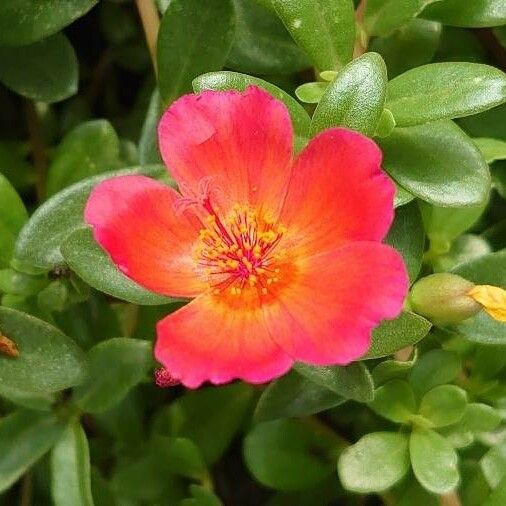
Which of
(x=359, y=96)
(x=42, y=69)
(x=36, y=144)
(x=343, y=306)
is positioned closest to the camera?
(x=343, y=306)

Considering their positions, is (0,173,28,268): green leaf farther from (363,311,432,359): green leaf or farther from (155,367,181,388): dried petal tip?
(363,311,432,359): green leaf

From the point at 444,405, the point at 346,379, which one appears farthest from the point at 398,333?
the point at 444,405

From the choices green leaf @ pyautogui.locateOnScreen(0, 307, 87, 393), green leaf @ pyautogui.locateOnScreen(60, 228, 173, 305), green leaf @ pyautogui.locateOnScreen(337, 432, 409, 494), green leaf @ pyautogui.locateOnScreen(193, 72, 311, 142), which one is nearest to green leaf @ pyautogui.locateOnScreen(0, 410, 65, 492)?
green leaf @ pyautogui.locateOnScreen(0, 307, 87, 393)

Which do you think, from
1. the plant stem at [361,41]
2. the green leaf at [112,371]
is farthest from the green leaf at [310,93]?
the green leaf at [112,371]

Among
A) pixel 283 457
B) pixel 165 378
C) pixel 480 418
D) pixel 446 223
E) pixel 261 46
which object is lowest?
pixel 283 457

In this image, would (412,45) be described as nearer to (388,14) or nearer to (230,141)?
(388,14)

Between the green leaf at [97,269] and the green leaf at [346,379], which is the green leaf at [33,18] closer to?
the green leaf at [97,269]
